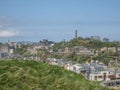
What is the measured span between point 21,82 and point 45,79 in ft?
1.30

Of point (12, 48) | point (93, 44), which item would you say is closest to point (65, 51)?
point (93, 44)

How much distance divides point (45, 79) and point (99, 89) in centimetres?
82

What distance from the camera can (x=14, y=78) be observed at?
4.97 m

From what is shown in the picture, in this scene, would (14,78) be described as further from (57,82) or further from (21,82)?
(57,82)

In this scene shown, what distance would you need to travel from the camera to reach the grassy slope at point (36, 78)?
4.89 metres

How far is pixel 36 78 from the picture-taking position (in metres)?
5.12

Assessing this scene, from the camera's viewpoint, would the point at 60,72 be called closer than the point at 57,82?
No

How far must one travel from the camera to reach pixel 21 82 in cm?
493

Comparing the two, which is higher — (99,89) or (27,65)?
(27,65)

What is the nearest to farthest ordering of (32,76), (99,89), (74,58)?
1. (32,76)
2. (99,89)
3. (74,58)

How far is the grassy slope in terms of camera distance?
489cm

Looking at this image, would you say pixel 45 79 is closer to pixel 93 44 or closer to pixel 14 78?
pixel 14 78

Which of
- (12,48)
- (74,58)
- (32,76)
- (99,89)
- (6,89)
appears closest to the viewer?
(6,89)

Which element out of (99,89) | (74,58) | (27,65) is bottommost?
(74,58)
